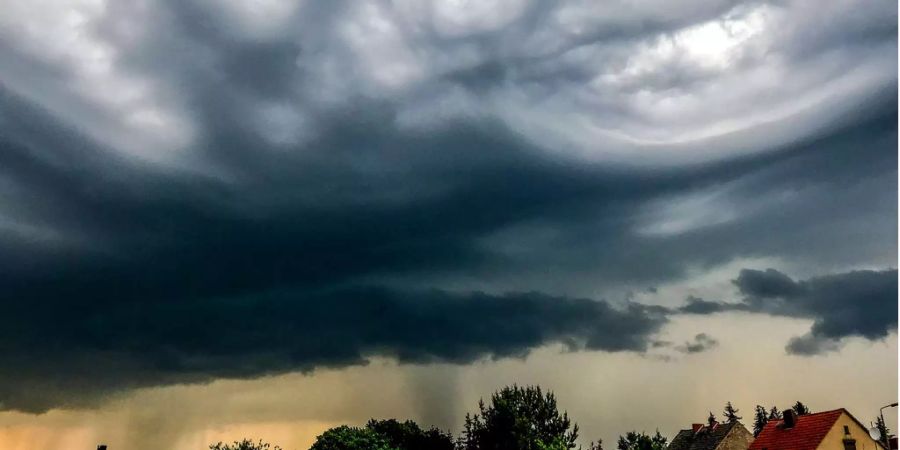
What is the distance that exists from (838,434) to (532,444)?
95.0 ft

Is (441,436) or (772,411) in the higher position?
(772,411)

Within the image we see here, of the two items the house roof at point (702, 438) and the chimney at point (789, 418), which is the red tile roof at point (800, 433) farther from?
the house roof at point (702, 438)

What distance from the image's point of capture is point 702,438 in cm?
8169

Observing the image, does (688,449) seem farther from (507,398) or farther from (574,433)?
(507,398)

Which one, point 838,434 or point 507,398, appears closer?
point 838,434

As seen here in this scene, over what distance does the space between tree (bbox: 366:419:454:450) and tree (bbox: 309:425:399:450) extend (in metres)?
3.85

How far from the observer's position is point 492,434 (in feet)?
241

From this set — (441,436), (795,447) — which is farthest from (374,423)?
(795,447)

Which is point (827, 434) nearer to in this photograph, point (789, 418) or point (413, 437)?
point (789, 418)

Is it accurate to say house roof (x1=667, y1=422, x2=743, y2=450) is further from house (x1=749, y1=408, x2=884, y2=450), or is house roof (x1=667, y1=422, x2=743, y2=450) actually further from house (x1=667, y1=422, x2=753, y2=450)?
house (x1=749, y1=408, x2=884, y2=450)

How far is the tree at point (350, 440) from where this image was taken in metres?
76.0

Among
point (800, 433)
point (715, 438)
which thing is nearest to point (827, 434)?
point (800, 433)

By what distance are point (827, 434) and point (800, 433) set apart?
11.6 feet

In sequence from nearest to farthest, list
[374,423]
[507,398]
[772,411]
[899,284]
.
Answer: [899,284]
[507,398]
[374,423]
[772,411]
